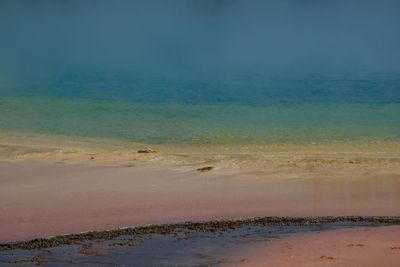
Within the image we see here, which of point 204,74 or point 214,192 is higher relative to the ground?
point 204,74

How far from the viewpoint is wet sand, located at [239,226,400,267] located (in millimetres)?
6004

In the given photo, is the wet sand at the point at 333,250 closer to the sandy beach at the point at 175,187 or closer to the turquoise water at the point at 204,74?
the sandy beach at the point at 175,187

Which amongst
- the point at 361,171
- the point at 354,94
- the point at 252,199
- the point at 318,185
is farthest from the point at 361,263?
the point at 354,94

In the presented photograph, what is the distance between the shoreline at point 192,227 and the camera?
6.59 meters

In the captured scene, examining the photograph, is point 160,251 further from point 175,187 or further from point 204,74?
point 204,74

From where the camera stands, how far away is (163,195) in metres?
8.42

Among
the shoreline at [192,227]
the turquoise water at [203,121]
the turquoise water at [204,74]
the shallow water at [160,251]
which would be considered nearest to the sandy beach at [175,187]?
the shoreline at [192,227]

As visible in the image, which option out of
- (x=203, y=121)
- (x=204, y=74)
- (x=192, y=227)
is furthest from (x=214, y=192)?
(x=204, y=74)

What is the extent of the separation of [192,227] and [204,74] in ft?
44.8

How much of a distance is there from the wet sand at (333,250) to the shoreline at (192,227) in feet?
1.43

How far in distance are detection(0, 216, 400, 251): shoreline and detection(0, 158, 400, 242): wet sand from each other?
234mm

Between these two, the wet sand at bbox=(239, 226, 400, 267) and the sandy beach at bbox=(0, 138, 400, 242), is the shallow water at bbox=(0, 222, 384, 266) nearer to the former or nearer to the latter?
the wet sand at bbox=(239, 226, 400, 267)

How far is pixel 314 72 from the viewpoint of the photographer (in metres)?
20.5

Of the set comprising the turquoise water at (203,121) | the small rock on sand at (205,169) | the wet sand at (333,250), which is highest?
the turquoise water at (203,121)
